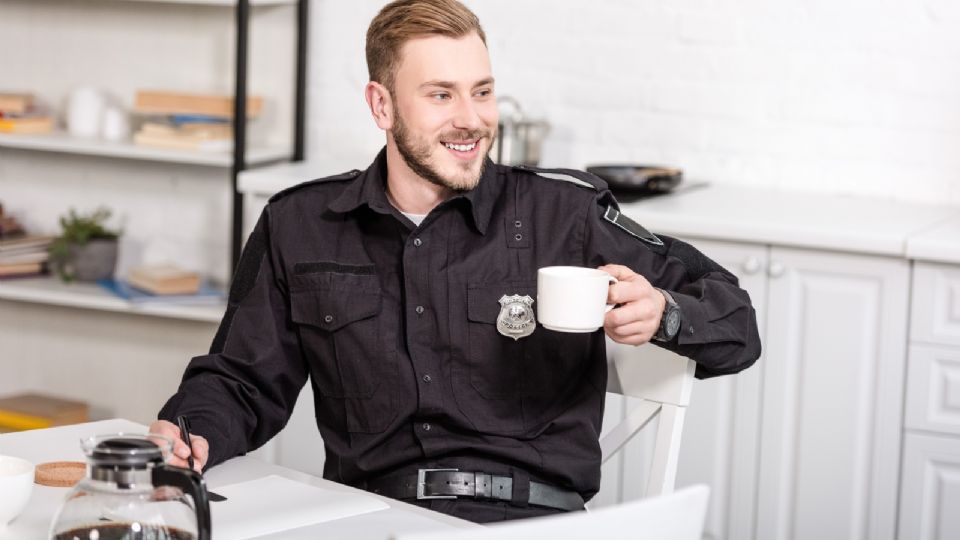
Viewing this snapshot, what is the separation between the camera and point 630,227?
196cm

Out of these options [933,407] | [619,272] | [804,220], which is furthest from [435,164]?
[933,407]

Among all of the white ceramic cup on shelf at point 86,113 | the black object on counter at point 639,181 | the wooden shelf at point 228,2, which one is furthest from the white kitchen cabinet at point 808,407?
the white ceramic cup on shelf at point 86,113

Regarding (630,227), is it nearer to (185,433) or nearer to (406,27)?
(406,27)

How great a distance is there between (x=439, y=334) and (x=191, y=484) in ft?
2.54

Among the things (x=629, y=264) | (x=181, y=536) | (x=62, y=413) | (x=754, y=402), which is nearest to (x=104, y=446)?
(x=181, y=536)

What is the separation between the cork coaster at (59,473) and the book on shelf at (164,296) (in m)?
2.12

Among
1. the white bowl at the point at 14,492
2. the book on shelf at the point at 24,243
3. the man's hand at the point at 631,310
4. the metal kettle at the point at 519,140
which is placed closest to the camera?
the white bowl at the point at 14,492

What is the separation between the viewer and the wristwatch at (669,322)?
173 cm

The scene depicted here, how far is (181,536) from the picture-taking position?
1192 millimetres

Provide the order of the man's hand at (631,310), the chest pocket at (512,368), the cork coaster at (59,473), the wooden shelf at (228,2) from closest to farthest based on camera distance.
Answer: the cork coaster at (59,473) → the man's hand at (631,310) → the chest pocket at (512,368) → the wooden shelf at (228,2)

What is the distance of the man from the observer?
188cm

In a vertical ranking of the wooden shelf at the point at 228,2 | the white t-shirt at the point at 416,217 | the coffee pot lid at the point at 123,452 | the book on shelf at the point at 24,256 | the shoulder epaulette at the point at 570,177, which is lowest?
the coffee pot lid at the point at 123,452

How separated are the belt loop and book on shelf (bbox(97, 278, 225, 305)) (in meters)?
2.00

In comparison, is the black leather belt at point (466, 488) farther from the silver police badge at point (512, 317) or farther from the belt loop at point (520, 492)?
the silver police badge at point (512, 317)
